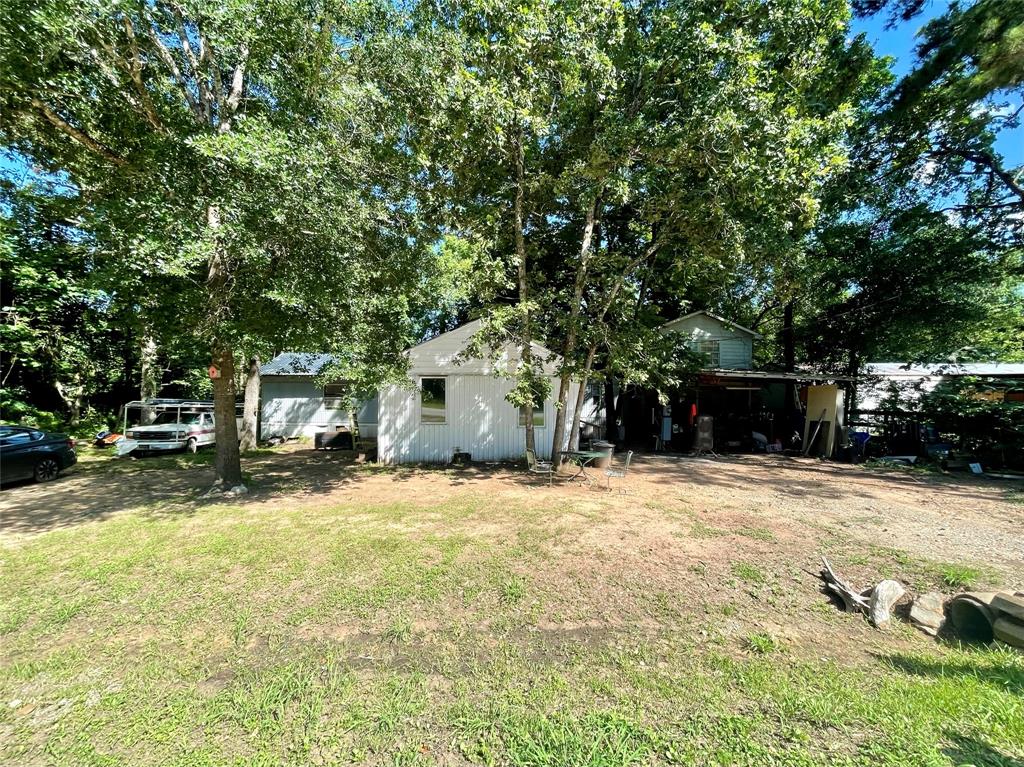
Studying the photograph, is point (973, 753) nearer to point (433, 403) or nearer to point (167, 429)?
point (433, 403)

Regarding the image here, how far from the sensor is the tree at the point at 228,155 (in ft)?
19.6

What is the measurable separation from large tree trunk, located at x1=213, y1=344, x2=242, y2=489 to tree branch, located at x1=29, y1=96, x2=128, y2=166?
369 centimetres

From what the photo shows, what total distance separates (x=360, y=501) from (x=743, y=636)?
6.44m

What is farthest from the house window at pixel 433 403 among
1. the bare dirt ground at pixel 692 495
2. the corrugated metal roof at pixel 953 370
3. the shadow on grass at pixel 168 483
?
the corrugated metal roof at pixel 953 370

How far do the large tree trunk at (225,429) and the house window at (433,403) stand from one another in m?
4.67

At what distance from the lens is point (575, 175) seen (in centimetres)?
924

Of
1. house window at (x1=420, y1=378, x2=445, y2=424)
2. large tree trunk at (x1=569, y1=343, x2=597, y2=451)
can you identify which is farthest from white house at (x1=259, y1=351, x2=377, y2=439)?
large tree trunk at (x1=569, y1=343, x2=597, y2=451)

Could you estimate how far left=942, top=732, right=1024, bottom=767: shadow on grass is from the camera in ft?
7.65

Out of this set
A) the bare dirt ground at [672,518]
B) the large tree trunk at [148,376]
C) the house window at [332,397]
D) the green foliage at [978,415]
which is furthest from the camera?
the house window at [332,397]

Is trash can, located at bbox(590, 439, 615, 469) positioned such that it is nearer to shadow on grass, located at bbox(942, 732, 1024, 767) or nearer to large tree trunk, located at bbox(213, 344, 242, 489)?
large tree trunk, located at bbox(213, 344, 242, 489)

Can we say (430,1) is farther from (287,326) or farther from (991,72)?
(991,72)

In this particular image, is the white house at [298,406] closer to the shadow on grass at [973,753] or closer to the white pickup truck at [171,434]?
the white pickup truck at [171,434]

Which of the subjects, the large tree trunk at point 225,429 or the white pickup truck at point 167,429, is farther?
the white pickup truck at point 167,429

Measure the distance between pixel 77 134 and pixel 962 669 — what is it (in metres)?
12.2
